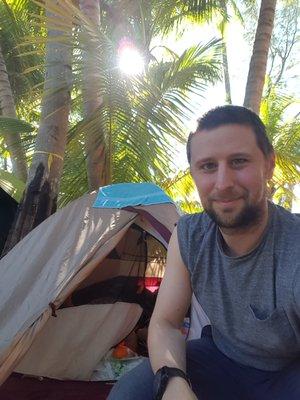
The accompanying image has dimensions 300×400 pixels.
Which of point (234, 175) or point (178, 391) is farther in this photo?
point (234, 175)

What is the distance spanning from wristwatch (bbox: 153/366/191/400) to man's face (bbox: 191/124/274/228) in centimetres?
46

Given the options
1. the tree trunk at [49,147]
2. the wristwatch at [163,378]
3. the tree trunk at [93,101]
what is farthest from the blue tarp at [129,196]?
the wristwatch at [163,378]

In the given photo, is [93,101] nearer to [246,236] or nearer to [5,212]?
[5,212]

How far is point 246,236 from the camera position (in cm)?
141

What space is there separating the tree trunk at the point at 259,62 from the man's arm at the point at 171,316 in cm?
439

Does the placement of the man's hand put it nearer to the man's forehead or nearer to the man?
the man

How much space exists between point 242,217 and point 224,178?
13 centimetres

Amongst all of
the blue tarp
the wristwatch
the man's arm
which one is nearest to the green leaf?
the blue tarp

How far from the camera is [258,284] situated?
1.33 m

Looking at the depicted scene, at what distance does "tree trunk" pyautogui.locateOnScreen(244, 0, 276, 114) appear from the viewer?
5641 mm

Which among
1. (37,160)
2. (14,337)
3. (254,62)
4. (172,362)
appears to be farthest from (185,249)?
(254,62)

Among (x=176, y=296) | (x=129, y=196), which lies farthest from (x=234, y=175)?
(x=129, y=196)

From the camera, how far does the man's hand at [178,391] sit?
123cm

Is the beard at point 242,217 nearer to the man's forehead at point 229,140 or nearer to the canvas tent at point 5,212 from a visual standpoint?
the man's forehead at point 229,140
